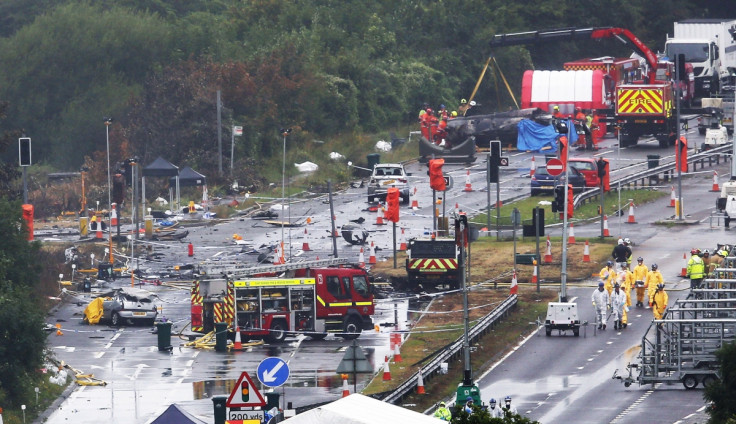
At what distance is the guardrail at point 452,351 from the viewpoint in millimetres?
35188

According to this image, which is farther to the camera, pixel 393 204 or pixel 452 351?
pixel 393 204

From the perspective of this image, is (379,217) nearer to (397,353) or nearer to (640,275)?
(640,275)

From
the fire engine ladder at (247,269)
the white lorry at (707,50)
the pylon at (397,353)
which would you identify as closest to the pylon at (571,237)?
the fire engine ladder at (247,269)

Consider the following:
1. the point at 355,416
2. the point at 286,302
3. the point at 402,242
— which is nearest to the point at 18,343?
the point at 286,302

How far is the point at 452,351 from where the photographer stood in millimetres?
38781

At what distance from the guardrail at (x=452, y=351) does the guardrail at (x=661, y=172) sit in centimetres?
1600

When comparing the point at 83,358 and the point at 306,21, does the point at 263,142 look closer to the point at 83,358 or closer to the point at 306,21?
the point at 306,21

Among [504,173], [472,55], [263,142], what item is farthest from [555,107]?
[472,55]

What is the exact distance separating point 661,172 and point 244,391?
42.9 metres

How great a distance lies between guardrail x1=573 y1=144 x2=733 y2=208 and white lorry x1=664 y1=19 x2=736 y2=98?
38.7 feet

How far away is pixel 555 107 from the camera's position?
70.8 m

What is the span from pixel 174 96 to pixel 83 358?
32998mm

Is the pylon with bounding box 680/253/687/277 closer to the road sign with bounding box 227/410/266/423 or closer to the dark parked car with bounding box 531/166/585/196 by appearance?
the dark parked car with bounding box 531/166/585/196

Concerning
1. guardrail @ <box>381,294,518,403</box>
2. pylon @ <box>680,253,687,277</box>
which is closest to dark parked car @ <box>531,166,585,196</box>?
pylon @ <box>680,253,687,277</box>
